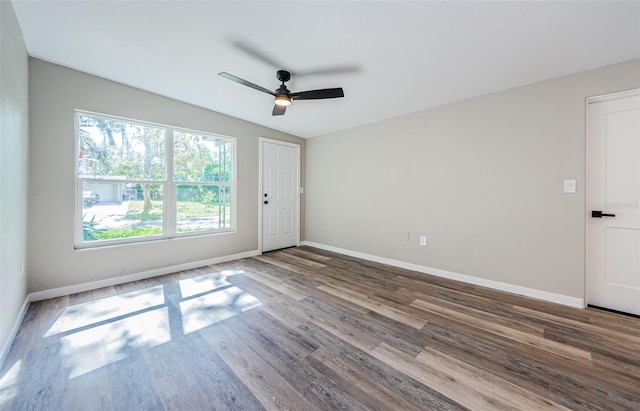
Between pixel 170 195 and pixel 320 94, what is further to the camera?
pixel 170 195

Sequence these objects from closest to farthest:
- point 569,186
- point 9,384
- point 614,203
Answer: point 9,384, point 614,203, point 569,186

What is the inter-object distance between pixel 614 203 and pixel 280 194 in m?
4.38

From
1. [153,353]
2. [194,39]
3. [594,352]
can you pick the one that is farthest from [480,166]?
[153,353]

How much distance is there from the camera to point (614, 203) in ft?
7.88

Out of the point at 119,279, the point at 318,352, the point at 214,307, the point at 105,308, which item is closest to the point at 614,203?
the point at 318,352

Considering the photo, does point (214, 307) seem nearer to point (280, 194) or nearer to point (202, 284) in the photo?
point (202, 284)

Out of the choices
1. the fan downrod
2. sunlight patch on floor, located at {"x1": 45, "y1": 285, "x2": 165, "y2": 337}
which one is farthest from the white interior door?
sunlight patch on floor, located at {"x1": 45, "y1": 285, "x2": 165, "y2": 337}

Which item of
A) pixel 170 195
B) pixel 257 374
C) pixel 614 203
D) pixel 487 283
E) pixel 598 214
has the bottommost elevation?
pixel 257 374

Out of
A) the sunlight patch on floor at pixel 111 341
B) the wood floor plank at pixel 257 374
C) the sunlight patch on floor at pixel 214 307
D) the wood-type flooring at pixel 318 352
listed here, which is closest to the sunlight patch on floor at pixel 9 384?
the wood-type flooring at pixel 318 352

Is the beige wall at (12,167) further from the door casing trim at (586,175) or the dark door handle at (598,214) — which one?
the dark door handle at (598,214)

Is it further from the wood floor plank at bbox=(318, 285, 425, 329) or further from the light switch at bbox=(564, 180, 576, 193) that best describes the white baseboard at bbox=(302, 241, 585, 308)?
the wood floor plank at bbox=(318, 285, 425, 329)

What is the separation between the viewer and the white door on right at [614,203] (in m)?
2.31

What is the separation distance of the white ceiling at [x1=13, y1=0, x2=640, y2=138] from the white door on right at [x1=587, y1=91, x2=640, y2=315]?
0.53m

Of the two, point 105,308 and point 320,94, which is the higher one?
point 320,94
